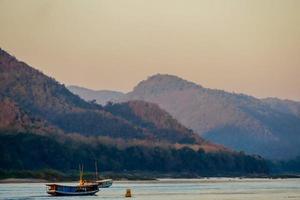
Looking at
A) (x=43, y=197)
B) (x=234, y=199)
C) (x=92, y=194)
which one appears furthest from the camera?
(x=92, y=194)

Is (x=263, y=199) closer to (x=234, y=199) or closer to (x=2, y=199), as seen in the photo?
(x=234, y=199)

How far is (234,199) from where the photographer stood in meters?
147

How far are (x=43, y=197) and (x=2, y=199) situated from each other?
12670mm

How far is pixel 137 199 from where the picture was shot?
6004 inches

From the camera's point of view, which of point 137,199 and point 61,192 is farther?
point 61,192

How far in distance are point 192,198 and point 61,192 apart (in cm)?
2550

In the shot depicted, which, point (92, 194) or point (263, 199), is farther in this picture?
point (92, 194)

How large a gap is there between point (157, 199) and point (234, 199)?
11866mm

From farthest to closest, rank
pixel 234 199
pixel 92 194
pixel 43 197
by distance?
pixel 92 194
pixel 43 197
pixel 234 199

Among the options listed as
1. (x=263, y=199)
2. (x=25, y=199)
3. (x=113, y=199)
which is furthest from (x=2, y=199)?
(x=263, y=199)

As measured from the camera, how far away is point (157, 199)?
488ft

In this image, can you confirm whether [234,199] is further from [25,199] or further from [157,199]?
[25,199]

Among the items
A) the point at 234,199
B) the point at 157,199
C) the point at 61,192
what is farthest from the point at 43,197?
the point at 234,199

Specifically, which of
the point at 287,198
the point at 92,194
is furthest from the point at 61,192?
the point at 287,198
